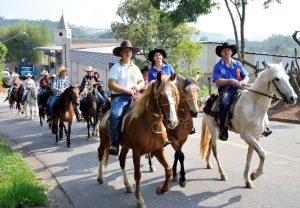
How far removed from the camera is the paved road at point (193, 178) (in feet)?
22.7

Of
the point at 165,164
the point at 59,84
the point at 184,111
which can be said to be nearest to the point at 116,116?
the point at 165,164

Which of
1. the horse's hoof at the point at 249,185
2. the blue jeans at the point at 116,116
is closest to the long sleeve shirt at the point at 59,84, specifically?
the blue jeans at the point at 116,116

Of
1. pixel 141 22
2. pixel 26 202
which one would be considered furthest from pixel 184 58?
pixel 26 202

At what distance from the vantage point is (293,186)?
7.57 metres

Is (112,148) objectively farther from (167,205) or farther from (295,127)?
(295,127)

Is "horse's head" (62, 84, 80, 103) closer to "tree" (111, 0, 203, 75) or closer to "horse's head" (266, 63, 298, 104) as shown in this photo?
"horse's head" (266, 63, 298, 104)

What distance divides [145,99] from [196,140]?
22.7ft

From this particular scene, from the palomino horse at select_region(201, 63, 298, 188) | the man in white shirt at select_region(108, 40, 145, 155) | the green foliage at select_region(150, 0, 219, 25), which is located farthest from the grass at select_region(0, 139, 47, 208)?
the green foliage at select_region(150, 0, 219, 25)

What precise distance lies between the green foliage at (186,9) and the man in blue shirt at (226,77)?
1321cm

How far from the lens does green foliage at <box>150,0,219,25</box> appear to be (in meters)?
20.8

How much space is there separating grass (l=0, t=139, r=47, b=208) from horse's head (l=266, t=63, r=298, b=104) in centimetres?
441

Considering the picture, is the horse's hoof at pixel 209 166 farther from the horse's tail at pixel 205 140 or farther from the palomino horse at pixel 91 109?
the palomino horse at pixel 91 109

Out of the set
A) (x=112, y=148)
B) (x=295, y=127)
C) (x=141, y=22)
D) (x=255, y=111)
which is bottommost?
(x=295, y=127)

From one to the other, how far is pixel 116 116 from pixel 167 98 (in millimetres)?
1489
